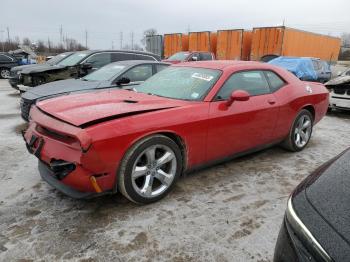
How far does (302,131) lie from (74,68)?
6.42 meters

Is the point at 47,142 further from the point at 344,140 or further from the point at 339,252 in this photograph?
the point at 344,140

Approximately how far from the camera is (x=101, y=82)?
6754 millimetres

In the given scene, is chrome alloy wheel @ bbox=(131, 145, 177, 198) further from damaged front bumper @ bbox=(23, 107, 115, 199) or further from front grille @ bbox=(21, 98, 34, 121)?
front grille @ bbox=(21, 98, 34, 121)

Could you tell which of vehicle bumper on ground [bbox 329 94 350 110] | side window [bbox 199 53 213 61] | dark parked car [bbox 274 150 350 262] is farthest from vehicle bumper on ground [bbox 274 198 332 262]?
side window [bbox 199 53 213 61]

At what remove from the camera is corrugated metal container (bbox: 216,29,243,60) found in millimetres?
20422

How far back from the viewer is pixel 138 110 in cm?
337

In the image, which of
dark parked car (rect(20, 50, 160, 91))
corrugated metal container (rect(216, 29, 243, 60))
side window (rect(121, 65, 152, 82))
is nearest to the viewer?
side window (rect(121, 65, 152, 82))

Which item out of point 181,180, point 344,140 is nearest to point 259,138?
point 181,180

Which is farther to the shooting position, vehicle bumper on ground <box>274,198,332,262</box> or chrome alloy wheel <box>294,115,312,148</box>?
chrome alloy wheel <box>294,115,312,148</box>

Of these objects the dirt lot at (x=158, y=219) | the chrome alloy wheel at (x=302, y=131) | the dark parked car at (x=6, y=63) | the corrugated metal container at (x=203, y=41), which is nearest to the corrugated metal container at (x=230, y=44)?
the corrugated metal container at (x=203, y=41)

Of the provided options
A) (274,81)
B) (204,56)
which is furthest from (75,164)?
(204,56)

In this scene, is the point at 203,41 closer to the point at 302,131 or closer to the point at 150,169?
the point at 302,131

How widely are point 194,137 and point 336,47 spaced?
87.5 ft

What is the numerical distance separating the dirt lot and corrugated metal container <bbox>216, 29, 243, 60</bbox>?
16.9 metres
